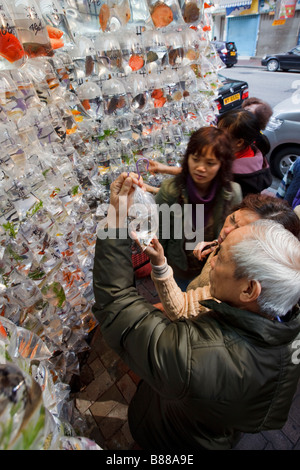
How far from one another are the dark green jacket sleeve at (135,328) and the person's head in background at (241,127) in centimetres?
150

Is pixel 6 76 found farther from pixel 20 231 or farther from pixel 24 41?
pixel 20 231

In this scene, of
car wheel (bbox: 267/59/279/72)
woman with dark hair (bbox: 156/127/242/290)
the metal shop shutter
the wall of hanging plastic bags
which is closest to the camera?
the wall of hanging plastic bags

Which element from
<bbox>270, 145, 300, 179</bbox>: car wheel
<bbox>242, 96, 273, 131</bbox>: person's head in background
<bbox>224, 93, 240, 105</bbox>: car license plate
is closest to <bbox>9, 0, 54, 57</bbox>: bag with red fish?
<bbox>242, 96, 273, 131</bbox>: person's head in background

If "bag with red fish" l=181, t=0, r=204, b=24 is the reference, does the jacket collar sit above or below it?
below

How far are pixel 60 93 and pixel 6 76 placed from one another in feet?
1.32

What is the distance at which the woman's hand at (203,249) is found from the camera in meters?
1.62

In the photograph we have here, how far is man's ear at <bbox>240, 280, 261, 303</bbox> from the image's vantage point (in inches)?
30.3

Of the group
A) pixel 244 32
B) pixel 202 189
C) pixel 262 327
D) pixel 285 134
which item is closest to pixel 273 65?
pixel 244 32

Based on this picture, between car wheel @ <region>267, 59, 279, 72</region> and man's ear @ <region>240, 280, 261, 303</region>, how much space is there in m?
16.5

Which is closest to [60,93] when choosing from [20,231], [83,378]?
[20,231]

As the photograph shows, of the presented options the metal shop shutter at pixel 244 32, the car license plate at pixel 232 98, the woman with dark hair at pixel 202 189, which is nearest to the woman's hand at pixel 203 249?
the woman with dark hair at pixel 202 189

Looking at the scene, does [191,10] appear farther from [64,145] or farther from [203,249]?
[203,249]

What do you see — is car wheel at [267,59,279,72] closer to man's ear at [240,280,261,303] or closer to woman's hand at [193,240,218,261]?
woman's hand at [193,240,218,261]

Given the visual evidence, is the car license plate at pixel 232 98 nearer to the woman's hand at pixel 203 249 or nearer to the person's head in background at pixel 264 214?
the woman's hand at pixel 203 249
